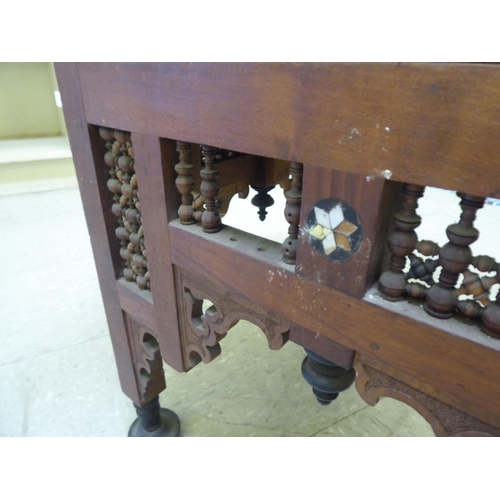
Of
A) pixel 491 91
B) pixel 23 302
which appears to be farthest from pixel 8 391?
pixel 491 91

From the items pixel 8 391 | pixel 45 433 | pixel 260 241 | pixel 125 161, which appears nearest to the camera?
pixel 260 241

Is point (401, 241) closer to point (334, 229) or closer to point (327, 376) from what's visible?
point (334, 229)

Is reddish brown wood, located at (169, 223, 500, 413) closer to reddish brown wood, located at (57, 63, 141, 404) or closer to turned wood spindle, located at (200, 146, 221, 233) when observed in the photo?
turned wood spindle, located at (200, 146, 221, 233)

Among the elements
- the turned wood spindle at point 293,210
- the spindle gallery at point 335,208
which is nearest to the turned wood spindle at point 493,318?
the spindle gallery at point 335,208

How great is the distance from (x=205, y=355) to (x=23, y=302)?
1240mm

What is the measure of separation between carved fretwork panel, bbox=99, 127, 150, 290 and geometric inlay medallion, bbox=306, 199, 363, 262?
14.7 inches

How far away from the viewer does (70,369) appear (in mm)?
1294

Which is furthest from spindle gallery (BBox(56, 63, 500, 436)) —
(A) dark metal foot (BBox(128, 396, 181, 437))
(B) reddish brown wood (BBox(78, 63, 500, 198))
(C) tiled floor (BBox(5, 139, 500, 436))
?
(C) tiled floor (BBox(5, 139, 500, 436))

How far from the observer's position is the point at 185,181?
0.60 m

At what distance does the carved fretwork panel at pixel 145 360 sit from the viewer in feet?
2.92

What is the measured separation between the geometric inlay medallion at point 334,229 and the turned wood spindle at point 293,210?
1.9 inches

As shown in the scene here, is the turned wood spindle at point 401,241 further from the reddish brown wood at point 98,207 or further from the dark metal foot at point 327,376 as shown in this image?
the reddish brown wood at point 98,207

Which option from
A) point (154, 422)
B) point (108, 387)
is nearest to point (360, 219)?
point (154, 422)

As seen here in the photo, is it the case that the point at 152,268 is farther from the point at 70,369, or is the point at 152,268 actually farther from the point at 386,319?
the point at 70,369
